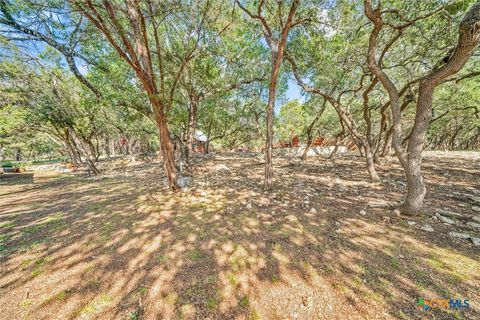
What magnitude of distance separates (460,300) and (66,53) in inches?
416

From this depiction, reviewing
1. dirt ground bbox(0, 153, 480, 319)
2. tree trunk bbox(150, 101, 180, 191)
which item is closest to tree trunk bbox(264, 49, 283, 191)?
dirt ground bbox(0, 153, 480, 319)

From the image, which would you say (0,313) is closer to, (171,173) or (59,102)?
(171,173)

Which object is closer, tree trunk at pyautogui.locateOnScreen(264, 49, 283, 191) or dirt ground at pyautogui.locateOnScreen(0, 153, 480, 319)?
dirt ground at pyautogui.locateOnScreen(0, 153, 480, 319)

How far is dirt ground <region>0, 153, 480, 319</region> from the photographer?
5.97ft

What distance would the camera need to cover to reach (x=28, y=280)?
2.27 meters

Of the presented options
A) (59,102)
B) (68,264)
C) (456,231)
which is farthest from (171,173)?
(59,102)

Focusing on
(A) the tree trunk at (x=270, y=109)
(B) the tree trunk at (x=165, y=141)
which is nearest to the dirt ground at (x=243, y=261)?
(A) the tree trunk at (x=270, y=109)

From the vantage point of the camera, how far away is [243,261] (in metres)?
2.46

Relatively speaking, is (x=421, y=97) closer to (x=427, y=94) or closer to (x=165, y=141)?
(x=427, y=94)

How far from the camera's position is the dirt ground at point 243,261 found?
5.97 feet

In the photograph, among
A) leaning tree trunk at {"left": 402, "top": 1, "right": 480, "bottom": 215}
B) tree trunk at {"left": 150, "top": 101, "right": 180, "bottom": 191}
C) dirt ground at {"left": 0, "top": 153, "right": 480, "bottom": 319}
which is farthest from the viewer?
tree trunk at {"left": 150, "top": 101, "right": 180, "bottom": 191}

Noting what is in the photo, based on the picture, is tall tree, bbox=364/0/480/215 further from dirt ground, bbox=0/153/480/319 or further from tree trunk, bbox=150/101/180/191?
tree trunk, bbox=150/101/180/191

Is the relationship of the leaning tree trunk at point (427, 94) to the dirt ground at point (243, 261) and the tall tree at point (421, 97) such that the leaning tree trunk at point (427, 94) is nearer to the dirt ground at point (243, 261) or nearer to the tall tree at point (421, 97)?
the tall tree at point (421, 97)

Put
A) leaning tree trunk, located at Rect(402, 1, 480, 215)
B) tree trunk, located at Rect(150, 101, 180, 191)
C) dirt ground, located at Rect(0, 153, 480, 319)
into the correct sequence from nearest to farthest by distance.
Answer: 1. dirt ground, located at Rect(0, 153, 480, 319)
2. leaning tree trunk, located at Rect(402, 1, 480, 215)
3. tree trunk, located at Rect(150, 101, 180, 191)
